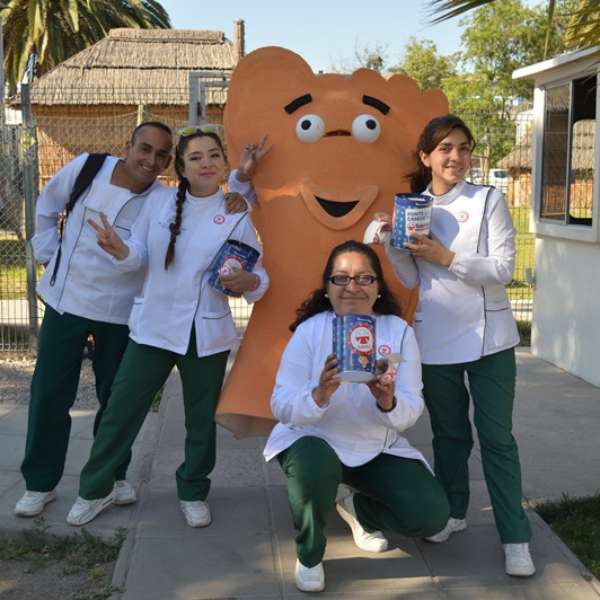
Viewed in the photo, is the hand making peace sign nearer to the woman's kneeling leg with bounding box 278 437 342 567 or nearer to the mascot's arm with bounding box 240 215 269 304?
the mascot's arm with bounding box 240 215 269 304

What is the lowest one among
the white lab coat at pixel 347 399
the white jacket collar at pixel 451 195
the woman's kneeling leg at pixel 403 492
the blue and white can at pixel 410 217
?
the woman's kneeling leg at pixel 403 492

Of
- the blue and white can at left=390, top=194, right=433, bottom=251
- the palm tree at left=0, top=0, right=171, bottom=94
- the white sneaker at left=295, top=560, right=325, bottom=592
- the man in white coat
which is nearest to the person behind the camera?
the blue and white can at left=390, top=194, right=433, bottom=251

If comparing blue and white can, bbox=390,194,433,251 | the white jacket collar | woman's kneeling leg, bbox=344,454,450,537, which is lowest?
woman's kneeling leg, bbox=344,454,450,537

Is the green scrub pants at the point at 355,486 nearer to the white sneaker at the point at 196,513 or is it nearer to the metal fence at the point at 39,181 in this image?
the white sneaker at the point at 196,513

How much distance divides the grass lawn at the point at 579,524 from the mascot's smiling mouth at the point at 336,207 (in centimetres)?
172

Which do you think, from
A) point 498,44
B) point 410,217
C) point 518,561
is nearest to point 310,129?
point 410,217

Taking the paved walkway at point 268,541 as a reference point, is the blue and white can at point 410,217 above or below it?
above

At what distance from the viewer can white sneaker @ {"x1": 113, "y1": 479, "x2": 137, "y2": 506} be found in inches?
164

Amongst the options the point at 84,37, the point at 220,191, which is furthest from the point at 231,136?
the point at 84,37

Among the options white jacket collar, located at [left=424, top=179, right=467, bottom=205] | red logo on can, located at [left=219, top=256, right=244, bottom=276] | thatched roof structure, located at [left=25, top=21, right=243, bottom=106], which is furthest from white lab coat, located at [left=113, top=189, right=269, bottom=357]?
thatched roof structure, located at [left=25, top=21, right=243, bottom=106]

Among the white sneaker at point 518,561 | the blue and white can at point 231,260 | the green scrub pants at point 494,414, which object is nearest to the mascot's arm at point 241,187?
the blue and white can at point 231,260

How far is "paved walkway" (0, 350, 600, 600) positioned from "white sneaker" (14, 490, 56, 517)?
0.15 ft

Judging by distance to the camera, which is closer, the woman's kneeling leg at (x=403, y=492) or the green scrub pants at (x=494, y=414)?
the woman's kneeling leg at (x=403, y=492)

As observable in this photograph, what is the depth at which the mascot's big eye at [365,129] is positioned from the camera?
13.0 ft
